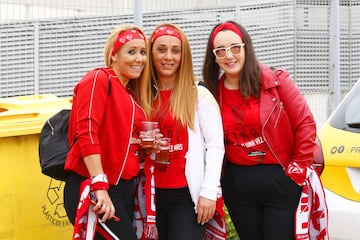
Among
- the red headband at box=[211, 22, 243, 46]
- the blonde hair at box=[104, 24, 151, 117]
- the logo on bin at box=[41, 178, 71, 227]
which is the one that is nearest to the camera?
the blonde hair at box=[104, 24, 151, 117]

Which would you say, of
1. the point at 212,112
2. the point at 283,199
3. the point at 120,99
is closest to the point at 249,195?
the point at 283,199

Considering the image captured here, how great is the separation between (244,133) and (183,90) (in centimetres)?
42

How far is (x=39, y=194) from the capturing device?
5.32 m

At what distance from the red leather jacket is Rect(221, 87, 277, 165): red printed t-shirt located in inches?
1.6

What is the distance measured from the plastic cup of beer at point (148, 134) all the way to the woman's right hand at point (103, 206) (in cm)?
34

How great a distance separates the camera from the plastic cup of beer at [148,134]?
4.40m

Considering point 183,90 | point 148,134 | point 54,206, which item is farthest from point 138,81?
point 54,206

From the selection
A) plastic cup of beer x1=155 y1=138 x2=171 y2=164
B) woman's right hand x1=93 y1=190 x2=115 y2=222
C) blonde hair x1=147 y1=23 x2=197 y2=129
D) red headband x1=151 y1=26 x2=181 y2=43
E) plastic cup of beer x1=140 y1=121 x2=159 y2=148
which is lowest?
woman's right hand x1=93 y1=190 x2=115 y2=222

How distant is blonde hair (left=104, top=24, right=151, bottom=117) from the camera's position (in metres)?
4.53

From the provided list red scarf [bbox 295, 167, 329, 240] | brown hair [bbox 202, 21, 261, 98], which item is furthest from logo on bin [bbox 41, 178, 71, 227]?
red scarf [bbox 295, 167, 329, 240]

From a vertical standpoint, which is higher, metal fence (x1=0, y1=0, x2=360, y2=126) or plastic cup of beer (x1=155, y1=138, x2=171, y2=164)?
metal fence (x1=0, y1=0, x2=360, y2=126)

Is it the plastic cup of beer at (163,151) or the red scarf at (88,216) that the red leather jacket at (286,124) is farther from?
the red scarf at (88,216)

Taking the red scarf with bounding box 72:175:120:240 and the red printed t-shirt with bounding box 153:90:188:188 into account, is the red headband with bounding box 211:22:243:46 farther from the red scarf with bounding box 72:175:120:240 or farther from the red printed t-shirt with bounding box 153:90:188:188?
the red scarf with bounding box 72:175:120:240

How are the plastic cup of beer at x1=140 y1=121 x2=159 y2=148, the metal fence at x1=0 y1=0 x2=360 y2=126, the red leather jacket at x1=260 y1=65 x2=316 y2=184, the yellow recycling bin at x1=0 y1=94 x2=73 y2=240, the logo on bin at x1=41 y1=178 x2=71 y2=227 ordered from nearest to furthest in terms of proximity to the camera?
the plastic cup of beer at x1=140 y1=121 x2=159 y2=148
the red leather jacket at x1=260 y1=65 x2=316 y2=184
the yellow recycling bin at x1=0 y1=94 x2=73 y2=240
the logo on bin at x1=41 y1=178 x2=71 y2=227
the metal fence at x1=0 y1=0 x2=360 y2=126
